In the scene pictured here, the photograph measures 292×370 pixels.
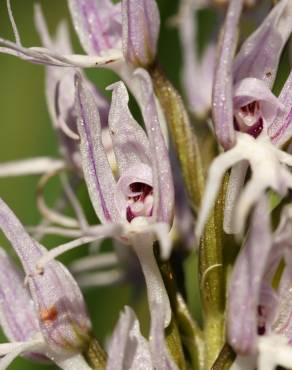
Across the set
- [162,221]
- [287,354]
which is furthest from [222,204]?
[287,354]

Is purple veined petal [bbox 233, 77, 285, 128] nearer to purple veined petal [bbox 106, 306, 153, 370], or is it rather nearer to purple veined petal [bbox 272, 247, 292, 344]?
purple veined petal [bbox 272, 247, 292, 344]

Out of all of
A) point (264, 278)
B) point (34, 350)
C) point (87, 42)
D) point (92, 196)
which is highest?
point (87, 42)

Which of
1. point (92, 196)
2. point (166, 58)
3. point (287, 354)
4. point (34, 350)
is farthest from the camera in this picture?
point (166, 58)

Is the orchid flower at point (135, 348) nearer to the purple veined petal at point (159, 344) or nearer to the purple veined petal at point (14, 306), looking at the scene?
the purple veined petal at point (159, 344)

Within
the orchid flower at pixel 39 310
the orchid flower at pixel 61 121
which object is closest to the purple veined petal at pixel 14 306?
the orchid flower at pixel 39 310

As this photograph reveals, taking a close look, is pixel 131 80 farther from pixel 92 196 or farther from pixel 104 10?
pixel 92 196

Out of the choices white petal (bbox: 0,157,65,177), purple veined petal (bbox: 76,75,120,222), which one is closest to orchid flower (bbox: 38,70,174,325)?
purple veined petal (bbox: 76,75,120,222)

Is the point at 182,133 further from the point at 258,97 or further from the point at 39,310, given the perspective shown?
the point at 39,310
